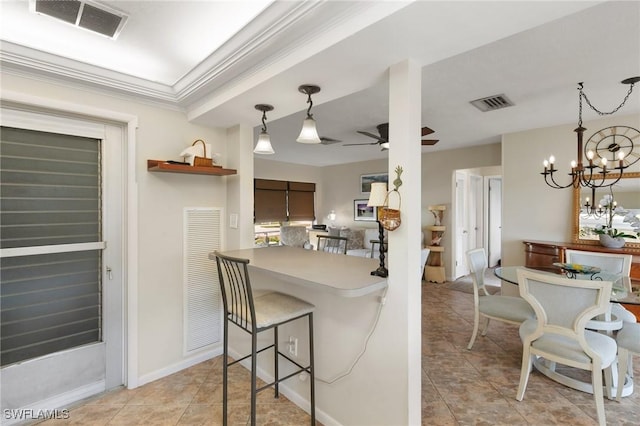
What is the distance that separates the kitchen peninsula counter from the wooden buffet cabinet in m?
2.36

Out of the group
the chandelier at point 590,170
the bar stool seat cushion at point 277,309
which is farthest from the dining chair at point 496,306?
the bar stool seat cushion at point 277,309

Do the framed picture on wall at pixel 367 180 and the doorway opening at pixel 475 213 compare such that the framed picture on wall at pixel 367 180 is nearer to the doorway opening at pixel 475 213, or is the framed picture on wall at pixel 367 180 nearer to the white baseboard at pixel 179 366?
the doorway opening at pixel 475 213

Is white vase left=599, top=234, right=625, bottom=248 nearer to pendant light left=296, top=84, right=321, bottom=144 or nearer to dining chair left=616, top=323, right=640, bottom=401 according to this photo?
dining chair left=616, top=323, right=640, bottom=401

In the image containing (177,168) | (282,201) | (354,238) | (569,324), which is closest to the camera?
(569,324)

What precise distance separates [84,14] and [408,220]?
6.80 ft

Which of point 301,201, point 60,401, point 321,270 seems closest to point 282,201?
point 301,201

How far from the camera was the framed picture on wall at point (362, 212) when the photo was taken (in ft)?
22.0

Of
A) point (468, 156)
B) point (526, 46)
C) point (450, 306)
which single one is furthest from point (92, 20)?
point (468, 156)

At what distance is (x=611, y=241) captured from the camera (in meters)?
3.32

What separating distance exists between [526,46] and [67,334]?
149 inches

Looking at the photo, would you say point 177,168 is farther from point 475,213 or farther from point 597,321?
point 475,213

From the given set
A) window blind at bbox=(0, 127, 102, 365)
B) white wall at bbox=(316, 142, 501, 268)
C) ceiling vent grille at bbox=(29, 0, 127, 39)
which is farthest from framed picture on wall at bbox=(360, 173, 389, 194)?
ceiling vent grille at bbox=(29, 0, 127, 39)

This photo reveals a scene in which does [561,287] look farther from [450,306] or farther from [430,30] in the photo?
[450,306]

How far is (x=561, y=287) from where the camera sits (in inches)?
73.0
